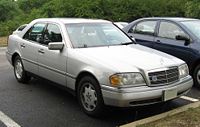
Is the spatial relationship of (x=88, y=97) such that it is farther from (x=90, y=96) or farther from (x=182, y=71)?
(x=182, y=71)

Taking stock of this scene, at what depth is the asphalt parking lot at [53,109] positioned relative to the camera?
19.7 ft

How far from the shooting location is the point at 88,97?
6.25 metres

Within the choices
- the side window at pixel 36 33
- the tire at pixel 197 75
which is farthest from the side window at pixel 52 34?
the tire at pixel 197 75

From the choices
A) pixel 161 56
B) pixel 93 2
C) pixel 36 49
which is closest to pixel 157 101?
pixel 161 56

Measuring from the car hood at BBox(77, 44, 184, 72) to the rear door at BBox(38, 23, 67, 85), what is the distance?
471 mm

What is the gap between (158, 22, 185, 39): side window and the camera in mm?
8844

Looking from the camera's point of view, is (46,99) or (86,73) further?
(46,99)

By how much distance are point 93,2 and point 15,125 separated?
897 inches

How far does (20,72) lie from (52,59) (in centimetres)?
174

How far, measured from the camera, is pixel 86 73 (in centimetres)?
627

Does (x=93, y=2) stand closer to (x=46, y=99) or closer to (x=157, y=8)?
(x=157, y=8)

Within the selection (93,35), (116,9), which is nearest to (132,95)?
(93,35)

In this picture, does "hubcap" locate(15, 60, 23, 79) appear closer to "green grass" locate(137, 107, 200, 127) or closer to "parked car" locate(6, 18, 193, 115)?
"parked car" locate(6, 18, 193, 115)

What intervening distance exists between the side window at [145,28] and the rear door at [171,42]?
9.6 inches
